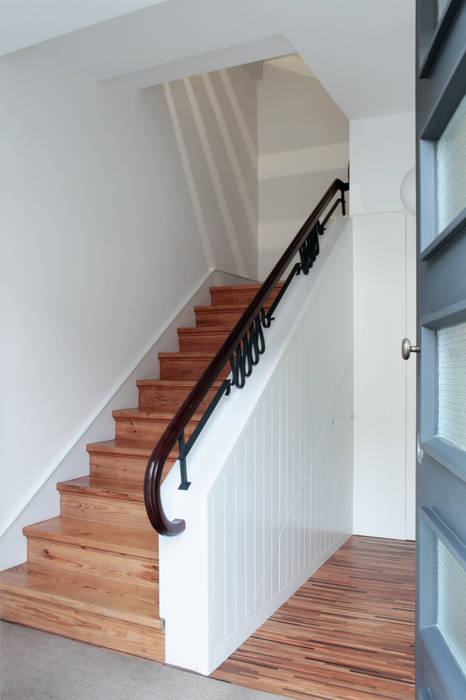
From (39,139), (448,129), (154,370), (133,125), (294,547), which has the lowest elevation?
(294,547)

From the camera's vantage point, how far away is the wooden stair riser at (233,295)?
16.5 ft

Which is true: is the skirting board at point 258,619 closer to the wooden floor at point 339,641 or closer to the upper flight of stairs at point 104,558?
the wooden floor at point 339,641

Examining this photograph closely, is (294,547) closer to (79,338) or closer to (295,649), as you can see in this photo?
(295,649)

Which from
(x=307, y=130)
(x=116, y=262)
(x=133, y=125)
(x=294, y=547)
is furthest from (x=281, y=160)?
(x=294, y=547)

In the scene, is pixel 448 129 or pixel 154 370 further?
pixel 154 370

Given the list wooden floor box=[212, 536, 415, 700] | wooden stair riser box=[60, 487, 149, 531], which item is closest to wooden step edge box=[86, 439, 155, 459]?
wooden stair riser box=[60, 487, 149, 531]

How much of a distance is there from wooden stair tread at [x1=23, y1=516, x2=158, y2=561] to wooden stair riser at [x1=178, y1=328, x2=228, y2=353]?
1.67 m

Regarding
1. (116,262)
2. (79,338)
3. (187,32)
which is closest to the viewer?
(187,32)

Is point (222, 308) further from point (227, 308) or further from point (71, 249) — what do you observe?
point (71, 249)

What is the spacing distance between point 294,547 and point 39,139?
8.87ft

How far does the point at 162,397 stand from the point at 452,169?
123 inches

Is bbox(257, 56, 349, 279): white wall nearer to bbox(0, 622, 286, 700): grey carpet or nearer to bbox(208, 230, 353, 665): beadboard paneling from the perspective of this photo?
bbox(208, 230, 353, 665): beadboard paneling

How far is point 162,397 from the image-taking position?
160 inches

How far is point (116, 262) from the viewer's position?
4.02 meters
